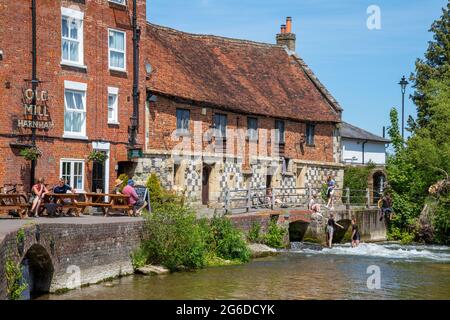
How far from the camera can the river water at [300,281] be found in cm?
2170

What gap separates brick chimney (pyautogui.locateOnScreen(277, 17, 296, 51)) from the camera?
2016 inches

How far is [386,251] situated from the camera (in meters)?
35.5

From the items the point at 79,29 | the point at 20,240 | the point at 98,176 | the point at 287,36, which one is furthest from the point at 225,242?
the point at 287,36

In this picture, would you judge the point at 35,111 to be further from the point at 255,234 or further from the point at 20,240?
the point at 20,240

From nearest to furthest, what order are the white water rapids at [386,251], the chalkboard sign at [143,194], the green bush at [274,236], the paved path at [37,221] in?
1. the paved path at [37,221]
2. the chalkboard sign at [143,194]
3. the white water rapids at [386,251]
4. the green bush at [274,236]

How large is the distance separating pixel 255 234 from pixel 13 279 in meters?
17.8

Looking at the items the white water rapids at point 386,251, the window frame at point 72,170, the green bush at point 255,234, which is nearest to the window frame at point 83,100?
the window frame at point 72,170

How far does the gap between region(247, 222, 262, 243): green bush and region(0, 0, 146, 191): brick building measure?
5971 mm

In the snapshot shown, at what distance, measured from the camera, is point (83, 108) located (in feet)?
105

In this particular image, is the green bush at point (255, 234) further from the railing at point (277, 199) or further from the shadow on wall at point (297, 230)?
the shadow on wall at point (297, 230)

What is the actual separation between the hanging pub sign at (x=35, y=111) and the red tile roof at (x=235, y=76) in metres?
6.03

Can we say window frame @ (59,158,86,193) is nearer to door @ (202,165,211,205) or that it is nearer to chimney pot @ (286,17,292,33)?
door @ (202,165,211,205)

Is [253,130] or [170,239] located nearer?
[170,239]
